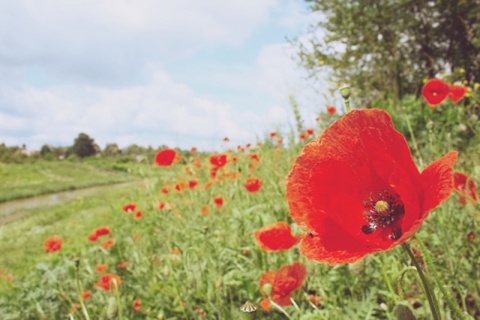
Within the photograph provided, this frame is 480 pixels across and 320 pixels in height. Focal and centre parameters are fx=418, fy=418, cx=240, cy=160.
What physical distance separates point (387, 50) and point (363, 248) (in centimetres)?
1038

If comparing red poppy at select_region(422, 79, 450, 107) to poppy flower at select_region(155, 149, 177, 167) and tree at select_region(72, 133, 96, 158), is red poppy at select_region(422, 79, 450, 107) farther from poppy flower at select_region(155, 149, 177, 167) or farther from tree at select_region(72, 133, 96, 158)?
tree at select_region(72, 133, 96, 158)

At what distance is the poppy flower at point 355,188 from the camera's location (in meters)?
0.61

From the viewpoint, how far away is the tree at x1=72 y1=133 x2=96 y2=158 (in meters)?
44.8

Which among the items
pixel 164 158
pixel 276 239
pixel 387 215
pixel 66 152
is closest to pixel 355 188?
pixel 387 215

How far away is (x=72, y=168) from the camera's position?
1308 inches

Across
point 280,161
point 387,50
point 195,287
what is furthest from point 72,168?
point 195,287

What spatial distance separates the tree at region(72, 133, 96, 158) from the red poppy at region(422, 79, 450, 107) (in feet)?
149

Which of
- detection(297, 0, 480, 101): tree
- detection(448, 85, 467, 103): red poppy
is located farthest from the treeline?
detection(448, 85, 467, 103): red poppy

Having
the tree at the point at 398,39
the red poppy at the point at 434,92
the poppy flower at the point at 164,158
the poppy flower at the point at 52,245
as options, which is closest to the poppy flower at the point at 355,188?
the red poppy at the point at 434,92

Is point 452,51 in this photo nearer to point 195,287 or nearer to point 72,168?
point 195,287

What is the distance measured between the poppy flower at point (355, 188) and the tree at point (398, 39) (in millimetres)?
8909

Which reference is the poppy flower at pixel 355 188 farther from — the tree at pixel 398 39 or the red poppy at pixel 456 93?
the tree at pixel 398 39

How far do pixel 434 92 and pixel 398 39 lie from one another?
8.89 metres

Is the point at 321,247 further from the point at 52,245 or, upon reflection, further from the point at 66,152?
the point at 66,152
